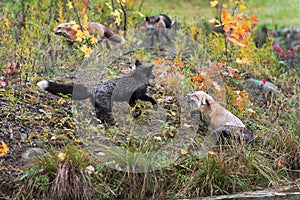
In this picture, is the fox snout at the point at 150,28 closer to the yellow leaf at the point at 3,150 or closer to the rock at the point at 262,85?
the rock at the point at 262,85

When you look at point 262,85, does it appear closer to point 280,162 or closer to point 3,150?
point 280,162

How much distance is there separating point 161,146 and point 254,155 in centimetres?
94

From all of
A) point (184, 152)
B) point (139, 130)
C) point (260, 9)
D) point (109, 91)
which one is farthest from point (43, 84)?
point (260, 9)

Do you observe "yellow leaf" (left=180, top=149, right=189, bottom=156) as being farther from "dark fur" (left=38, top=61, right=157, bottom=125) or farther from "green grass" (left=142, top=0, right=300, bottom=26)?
"green grass" (left=142, top=0, right=300, bottom=26)

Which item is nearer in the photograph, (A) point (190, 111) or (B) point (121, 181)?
(B) point (121, 181)

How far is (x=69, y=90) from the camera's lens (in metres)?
6.05

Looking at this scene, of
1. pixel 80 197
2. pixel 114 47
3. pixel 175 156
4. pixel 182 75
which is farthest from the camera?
pixel 114 47

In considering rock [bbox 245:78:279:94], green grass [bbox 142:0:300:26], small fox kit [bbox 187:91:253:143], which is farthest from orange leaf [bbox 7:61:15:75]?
green grass [bbox 142:0:300:26]

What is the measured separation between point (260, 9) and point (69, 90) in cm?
810

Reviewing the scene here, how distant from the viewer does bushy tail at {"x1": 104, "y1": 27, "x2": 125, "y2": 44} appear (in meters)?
7.42

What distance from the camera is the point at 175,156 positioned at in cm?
562

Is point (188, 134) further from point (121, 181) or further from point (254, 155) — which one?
point (121, 181)

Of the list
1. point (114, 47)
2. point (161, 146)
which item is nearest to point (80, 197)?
point (161, 146)

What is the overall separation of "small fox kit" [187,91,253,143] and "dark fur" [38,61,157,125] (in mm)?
504
